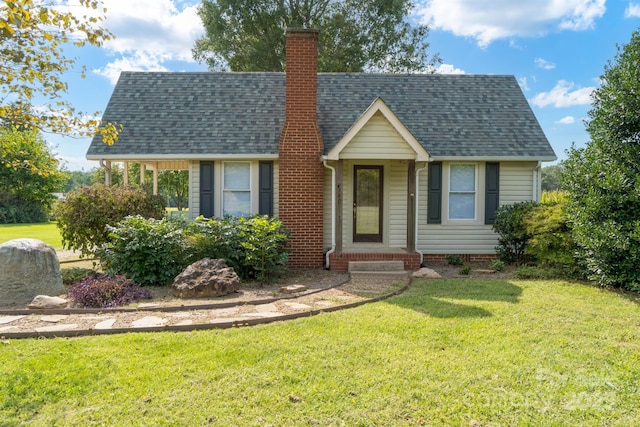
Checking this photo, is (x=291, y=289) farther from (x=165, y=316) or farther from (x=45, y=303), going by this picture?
(x=45, y=303)

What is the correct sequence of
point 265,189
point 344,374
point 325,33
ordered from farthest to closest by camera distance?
point 325,33
point 265,189
point 344,374

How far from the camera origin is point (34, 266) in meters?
6.99

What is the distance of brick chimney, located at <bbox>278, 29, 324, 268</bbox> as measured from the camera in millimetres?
10047

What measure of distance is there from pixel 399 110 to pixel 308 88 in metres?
3.33

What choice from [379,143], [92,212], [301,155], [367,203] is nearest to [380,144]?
[379,143]

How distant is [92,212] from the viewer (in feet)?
30.0

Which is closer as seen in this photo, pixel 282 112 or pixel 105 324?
pixel 105 324

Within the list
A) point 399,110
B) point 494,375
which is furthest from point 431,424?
point 399,110

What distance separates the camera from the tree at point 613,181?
750 centimetres

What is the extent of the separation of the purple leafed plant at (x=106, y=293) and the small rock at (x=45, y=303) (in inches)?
9.9

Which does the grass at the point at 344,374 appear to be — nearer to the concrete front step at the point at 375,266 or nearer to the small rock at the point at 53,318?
the small rock at the point at 53,318

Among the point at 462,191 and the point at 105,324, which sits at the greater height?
the point at 462,191

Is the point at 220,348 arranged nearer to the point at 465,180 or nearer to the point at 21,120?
the point at 21,120

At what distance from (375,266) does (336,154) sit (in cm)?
263
